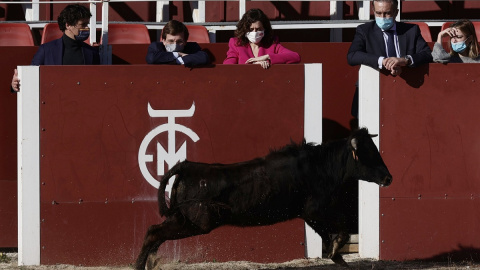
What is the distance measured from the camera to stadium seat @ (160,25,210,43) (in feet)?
35.0

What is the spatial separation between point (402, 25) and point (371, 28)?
0.29m

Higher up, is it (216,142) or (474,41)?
(474,41)

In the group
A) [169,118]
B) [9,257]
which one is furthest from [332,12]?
[9,257]

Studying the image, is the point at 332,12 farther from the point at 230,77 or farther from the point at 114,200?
the point at 114,200

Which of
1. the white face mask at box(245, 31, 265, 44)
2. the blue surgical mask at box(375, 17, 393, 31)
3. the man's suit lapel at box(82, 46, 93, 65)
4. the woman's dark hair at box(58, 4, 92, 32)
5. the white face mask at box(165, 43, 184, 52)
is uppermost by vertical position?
the woman's dark hair at box(58, 4, 92, 32)

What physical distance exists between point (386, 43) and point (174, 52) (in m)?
1.76

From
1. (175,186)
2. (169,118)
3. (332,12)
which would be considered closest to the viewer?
(175,186)

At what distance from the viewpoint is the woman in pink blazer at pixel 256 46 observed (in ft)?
29.0

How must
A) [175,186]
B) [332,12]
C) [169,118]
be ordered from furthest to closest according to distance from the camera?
[332,12], [169,118], [175,186]

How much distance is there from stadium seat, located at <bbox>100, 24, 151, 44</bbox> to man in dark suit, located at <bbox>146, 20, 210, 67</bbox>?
2127 millimetres

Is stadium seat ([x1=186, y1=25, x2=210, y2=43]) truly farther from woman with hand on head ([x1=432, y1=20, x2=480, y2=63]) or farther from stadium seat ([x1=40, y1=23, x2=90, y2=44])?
woman with hand on head ([x1=432, y1=20, x2=480, y2=63])

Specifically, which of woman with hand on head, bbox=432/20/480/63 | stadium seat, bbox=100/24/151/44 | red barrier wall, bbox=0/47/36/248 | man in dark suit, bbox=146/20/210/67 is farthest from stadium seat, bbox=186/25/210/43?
woman with hand on head, bbox=432/20/480/63

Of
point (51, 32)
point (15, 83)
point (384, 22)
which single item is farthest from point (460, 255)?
point (51, 32)

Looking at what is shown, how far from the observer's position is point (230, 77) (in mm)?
8820
